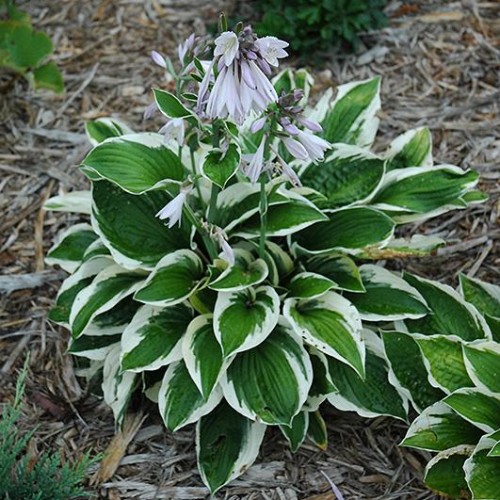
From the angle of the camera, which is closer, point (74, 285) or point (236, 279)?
point (236, 279)

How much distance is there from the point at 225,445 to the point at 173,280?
570mm

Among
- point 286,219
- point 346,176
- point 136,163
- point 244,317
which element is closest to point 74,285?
point 136,163

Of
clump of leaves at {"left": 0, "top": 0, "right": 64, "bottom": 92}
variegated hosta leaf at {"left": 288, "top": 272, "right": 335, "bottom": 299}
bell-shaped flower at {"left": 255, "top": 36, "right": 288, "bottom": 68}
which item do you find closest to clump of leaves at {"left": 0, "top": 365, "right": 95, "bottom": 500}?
variegated hosta leaf at {"left": 288, "top": 272, "right": 335, "bottom": 299}

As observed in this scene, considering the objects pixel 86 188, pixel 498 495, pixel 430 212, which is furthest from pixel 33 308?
pixel 498 495

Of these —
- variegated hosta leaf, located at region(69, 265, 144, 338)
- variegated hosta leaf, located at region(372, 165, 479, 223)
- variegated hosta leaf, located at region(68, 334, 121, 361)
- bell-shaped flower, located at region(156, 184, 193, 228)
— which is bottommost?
variegated hosta leaf, located at region(68, 334, 121, 361)

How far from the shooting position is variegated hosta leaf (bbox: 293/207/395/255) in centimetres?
275

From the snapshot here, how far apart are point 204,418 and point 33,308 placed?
92 centimetres

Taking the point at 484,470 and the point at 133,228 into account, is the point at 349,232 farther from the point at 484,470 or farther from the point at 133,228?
the point at 484,470

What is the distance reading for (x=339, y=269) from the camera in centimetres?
283

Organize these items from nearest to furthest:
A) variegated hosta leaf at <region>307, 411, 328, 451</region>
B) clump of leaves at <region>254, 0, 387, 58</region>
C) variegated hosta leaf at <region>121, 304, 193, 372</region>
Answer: variegated hosta leaf at <region>121, 304, 193, 372</region> < variegated hosta leaf at <region>307, 411, 328, 451</region> < clump of leaves at <region>254, 0, 387, 58</region>

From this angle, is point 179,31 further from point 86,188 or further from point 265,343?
point 265,343

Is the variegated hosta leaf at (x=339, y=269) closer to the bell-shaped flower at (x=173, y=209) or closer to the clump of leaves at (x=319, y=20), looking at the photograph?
the bell-shaped flower at (x=173, y=209)

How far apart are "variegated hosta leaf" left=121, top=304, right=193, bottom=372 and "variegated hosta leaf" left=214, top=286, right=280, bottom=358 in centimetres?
21

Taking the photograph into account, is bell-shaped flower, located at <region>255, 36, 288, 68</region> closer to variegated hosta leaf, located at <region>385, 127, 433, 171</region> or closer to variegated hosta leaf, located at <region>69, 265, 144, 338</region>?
variegated hosta leaf, located at <region>69, 265, 144, 338</region>
